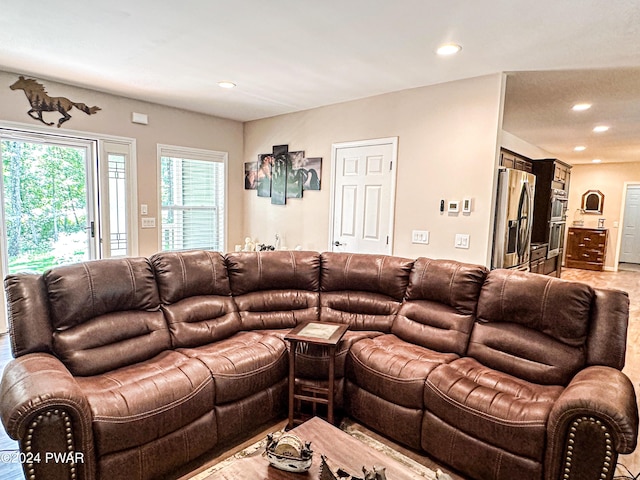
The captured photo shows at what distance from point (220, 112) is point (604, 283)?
25.5 feet

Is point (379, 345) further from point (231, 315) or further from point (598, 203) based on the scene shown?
point (598, 203)

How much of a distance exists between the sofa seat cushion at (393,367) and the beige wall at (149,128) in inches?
132

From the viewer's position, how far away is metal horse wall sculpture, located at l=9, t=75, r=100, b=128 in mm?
3559

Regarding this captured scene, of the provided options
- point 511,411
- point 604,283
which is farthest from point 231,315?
point 604,283

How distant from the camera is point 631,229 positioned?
30.7 ft

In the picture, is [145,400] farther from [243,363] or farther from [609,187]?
[609,187]

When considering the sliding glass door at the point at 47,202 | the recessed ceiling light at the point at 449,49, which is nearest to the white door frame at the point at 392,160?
the recessed ceiling light at the point at 449,49

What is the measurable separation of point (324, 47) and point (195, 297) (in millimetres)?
2110

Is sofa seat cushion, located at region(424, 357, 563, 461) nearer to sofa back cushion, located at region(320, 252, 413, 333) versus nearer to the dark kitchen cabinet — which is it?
sofa back cushion, located at region(320, 252, 413, 333)

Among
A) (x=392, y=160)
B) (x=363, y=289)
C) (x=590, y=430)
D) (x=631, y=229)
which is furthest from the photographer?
(x=631, y=229)

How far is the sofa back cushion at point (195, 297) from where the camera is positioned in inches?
99.6

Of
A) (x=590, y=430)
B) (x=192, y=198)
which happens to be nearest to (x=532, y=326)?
(x=590, y=430)

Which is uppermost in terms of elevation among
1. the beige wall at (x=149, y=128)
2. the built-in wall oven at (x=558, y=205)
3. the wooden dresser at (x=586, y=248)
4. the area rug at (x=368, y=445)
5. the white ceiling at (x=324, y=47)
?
the white ceiling at (x=324, y=47)

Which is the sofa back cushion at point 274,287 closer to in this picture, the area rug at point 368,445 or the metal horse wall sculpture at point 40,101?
the area rug at point 368,445
